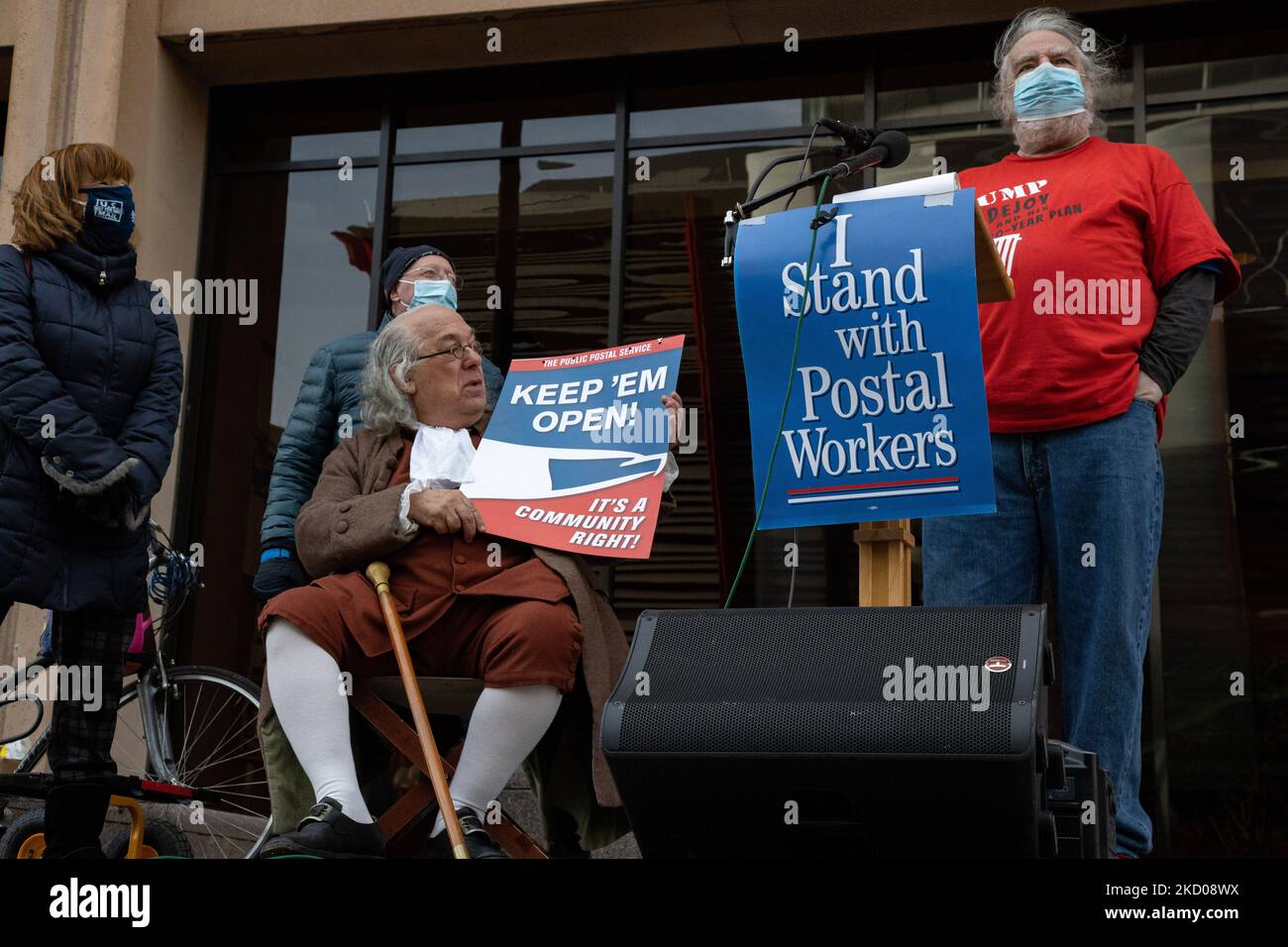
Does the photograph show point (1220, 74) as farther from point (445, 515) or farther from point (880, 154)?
point (445, 515)

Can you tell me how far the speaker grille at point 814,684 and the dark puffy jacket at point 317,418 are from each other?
180 cm

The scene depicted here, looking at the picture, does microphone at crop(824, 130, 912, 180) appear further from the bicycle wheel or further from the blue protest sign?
the bicycle wheel

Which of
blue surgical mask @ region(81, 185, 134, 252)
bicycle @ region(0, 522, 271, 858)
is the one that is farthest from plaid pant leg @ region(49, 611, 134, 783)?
blue surgical mask @ region(81, 185, 134, 252)

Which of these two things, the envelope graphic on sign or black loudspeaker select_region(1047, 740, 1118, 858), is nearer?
black loudspeaker select_region(1047, 740, 1118, 858)

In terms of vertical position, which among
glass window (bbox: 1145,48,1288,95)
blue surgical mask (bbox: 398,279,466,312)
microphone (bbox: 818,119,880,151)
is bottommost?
blue surgical mask (bbox: 398,279,466,312)

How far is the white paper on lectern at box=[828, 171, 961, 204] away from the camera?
362 cm

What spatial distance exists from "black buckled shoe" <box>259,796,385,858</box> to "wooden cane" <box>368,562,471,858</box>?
0.18 m

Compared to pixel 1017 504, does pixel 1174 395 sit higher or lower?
higher

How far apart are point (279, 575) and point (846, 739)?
228 cm

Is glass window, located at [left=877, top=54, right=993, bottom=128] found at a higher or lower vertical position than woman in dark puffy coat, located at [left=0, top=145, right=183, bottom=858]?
higher
